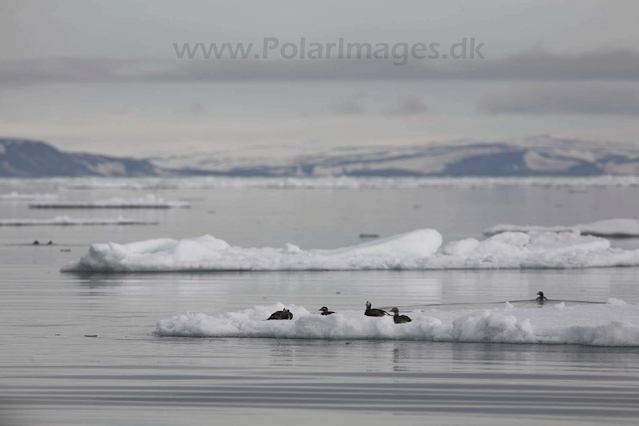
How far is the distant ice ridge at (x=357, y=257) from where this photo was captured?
23.2m

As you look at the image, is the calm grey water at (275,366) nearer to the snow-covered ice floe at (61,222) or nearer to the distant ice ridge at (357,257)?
the distant ice ridge at (357,257)

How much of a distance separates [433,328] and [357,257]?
1120cm

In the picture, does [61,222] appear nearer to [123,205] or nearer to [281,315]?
[123,205]

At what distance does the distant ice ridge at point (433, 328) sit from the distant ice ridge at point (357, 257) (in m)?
9.24

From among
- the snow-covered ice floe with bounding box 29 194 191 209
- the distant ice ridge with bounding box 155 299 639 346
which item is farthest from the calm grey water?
the snow-covered ice floe with bounding box 29 194 191 209

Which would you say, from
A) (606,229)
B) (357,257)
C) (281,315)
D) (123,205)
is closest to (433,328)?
(281,315)

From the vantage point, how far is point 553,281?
21.5 m

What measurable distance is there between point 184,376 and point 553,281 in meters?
12.3

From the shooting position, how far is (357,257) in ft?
79.8

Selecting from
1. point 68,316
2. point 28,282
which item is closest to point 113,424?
point 68,316

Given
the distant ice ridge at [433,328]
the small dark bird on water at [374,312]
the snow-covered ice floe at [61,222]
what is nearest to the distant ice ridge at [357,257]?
the distant ice ridge at [433,328]

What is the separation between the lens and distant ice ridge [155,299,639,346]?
1268cm

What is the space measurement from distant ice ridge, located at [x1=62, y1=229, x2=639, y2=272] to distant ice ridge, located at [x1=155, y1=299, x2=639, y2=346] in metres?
9.24

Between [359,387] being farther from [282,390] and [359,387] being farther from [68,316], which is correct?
[68,316]
